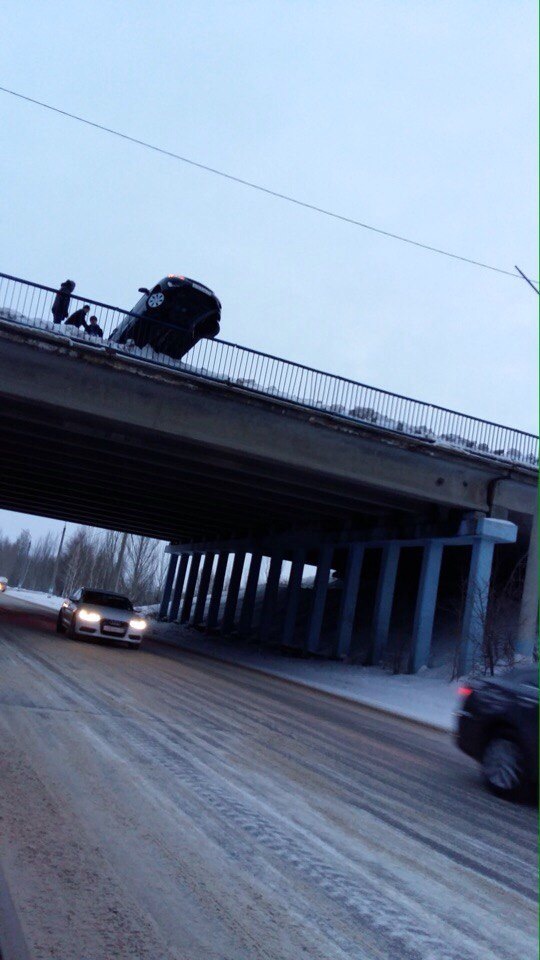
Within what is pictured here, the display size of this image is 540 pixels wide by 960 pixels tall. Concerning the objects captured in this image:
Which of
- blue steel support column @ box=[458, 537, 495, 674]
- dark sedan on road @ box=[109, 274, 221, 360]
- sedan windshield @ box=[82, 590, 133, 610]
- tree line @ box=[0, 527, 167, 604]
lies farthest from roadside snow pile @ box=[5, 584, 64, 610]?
blue steel support column @ box=[458, 537, 495, 674]

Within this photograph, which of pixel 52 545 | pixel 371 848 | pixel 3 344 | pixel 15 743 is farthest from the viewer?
pixel 52 545

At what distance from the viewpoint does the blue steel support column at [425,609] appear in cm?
2703

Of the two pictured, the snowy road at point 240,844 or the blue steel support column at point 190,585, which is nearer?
the snowy road at point 240,844

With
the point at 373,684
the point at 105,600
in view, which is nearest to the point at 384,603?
the point at 373,684

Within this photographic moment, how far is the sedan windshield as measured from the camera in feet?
75.1

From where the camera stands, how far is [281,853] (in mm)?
5582

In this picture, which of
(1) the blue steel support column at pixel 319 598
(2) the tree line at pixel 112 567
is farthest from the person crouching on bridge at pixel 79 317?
(2) the tree line at pixel 112 567

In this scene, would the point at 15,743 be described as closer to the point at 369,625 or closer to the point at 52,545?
the point at 369,625

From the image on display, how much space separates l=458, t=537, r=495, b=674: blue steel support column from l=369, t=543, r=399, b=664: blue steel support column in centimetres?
396

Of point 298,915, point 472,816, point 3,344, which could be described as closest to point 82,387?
point 3,344

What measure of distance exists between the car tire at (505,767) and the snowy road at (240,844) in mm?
249

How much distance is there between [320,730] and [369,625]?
27521 mm

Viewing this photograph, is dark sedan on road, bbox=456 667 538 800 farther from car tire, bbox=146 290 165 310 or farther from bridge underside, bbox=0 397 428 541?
car tire, bbox=146 290 165 310

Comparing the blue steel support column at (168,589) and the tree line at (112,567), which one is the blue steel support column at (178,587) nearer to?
the blue steel support column at (168,589)
